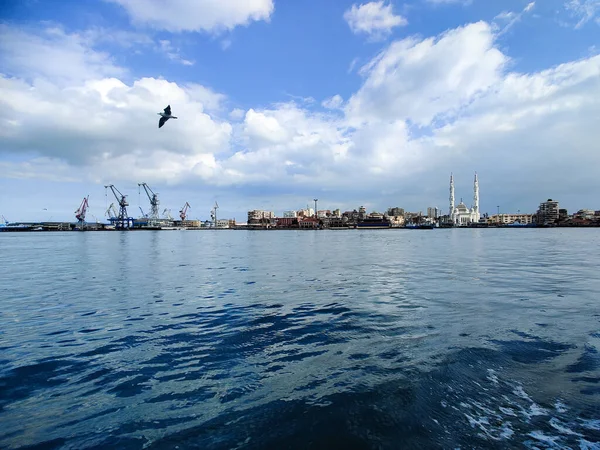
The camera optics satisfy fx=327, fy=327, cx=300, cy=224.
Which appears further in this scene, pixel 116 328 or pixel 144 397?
pixel 116 328

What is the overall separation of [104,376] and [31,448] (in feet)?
9.09

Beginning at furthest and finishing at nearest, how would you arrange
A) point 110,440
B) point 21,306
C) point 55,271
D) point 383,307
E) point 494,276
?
point 55,271, point 494,276, point 21,306, point 383,307, point 110,440

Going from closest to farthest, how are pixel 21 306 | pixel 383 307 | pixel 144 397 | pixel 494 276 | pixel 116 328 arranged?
pixel 144 397, pixel 116 328, pixel 383 307, pixel 21 306, pixel 494 276

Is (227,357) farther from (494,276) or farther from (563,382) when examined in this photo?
(494,276)

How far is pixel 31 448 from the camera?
5.44 m

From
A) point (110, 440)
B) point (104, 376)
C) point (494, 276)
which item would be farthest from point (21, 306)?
point (494, 276)

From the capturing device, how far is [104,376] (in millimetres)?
8180

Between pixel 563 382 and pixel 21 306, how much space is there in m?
21.8

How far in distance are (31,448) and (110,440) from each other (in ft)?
4.02

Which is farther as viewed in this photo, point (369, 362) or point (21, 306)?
point (21, 306)

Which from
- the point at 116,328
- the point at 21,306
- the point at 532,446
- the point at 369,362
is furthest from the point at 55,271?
the point at 532,446

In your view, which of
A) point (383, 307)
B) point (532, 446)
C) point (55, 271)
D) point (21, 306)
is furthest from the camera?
point (55, 271)

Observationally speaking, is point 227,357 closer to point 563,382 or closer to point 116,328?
point 116,328

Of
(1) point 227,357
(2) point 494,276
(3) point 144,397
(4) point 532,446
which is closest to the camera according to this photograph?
(4) point 532,446
